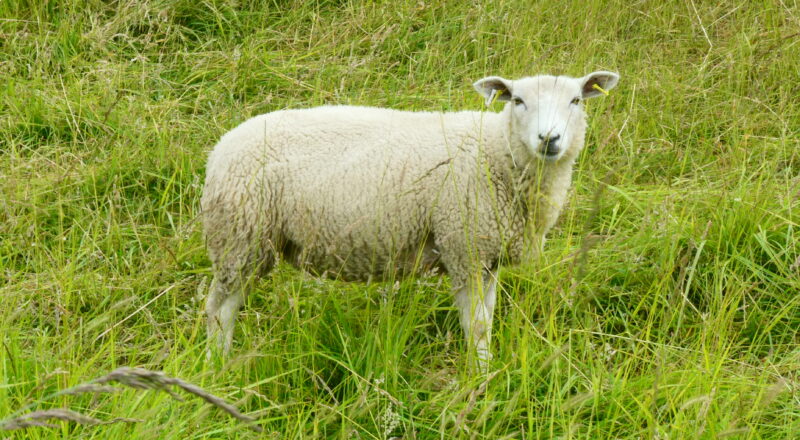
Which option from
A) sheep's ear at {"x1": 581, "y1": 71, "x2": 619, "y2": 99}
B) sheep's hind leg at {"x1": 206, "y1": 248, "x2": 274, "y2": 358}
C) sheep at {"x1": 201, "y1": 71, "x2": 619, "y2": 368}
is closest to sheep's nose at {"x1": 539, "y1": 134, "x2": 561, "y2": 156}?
sheep at {"x1": 201, "y1": 71, "x2": 619, "y2": 368}

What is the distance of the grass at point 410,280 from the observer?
234 cm

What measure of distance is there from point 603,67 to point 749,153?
1167 millimetres

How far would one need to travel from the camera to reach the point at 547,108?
3.35 meters

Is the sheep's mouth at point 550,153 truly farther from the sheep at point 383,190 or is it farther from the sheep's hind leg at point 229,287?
the sheep's hind leg at point 229,287

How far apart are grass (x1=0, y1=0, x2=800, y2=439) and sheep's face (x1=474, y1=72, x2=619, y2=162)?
0.22 metres

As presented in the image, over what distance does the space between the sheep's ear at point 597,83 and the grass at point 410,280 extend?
0.92ft

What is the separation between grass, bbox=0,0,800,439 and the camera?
2342 mm

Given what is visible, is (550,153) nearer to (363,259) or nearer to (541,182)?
(541,182)

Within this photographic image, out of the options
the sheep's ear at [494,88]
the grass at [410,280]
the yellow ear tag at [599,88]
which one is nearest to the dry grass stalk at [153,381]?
the grass at [410,280]

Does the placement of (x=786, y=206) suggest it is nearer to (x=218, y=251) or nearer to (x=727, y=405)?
(x=727, y=405)

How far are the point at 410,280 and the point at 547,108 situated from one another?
95 centimetres

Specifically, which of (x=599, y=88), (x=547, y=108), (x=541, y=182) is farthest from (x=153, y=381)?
(x=599, y=88)

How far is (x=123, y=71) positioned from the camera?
496 centimetres

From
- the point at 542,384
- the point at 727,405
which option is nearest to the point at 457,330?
the point at 542,384
